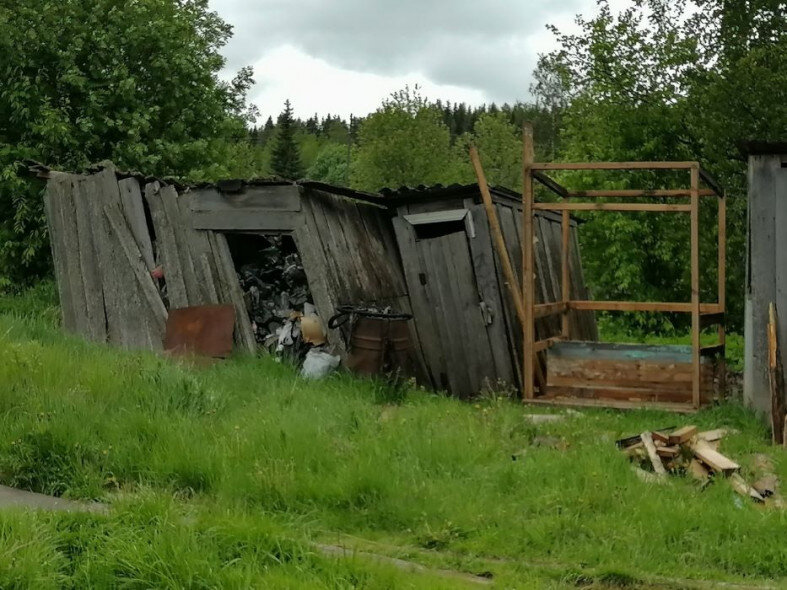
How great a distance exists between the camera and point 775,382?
7609mm

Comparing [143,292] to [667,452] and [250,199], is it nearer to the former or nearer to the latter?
[250,199]

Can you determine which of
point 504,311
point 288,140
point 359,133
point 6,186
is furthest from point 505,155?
point 504,311

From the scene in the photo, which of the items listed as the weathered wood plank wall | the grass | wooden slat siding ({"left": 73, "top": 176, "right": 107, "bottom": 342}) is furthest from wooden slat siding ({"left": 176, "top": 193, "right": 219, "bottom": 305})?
the grass

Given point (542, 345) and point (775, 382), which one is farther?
point (542, 345)

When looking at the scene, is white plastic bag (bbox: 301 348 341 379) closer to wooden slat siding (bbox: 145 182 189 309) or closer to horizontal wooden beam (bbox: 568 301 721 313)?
wooden slat siding (bbox: 145 182 189 309)

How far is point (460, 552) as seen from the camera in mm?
4773

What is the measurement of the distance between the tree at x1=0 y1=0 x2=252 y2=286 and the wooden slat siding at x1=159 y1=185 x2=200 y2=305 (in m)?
6.21

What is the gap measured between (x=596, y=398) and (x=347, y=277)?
3359mm

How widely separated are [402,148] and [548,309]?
108 feet

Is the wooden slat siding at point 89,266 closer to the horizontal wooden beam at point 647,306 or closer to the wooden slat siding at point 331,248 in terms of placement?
the wooden slat siding at point 331,248

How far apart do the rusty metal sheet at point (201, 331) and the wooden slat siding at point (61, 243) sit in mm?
1656

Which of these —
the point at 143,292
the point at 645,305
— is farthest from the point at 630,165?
the point at 143,292

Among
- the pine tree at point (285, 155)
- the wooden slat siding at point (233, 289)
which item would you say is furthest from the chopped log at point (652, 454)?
the pine tree at point (285, 155)

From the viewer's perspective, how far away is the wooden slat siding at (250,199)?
392 inches
